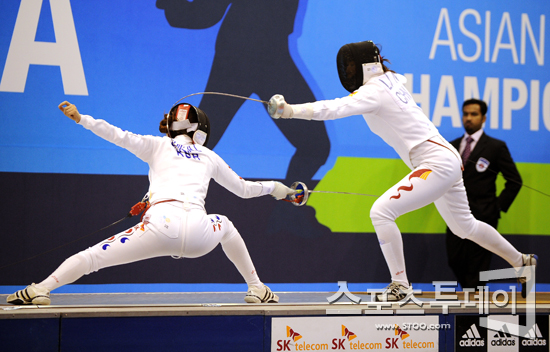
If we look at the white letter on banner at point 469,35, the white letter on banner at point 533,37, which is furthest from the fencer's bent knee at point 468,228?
the white letter on banner at point 533,37

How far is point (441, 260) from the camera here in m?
4.36

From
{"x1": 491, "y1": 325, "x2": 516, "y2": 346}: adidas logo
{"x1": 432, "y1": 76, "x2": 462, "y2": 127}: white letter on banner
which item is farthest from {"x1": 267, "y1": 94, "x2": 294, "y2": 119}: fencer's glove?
{"x1": 432, "y1": 76, "x2": 462, "y2": 127}: white letter on banner

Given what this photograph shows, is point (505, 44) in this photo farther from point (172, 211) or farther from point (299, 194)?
point (172, 211)

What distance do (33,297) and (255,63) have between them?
2.58 meters

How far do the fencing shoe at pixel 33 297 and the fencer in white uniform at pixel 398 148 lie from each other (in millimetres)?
1303

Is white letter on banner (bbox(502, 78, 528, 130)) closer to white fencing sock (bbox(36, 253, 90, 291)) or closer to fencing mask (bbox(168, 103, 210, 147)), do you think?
fencing mask (bbox(168, 103, 210, 147))

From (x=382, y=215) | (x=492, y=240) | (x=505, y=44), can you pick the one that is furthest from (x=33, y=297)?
(x=505, y=44)

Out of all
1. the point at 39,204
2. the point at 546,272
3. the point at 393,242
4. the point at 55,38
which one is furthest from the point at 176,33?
the point at 546,272

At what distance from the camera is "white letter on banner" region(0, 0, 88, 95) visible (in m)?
3.66

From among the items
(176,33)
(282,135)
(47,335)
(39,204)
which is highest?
(176,33)

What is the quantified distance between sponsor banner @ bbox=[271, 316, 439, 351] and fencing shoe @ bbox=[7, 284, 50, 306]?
38.7 inches

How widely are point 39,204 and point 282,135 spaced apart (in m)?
1.92

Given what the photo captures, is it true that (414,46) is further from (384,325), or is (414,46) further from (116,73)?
(384,325)

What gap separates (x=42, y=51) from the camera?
371 centimetres
